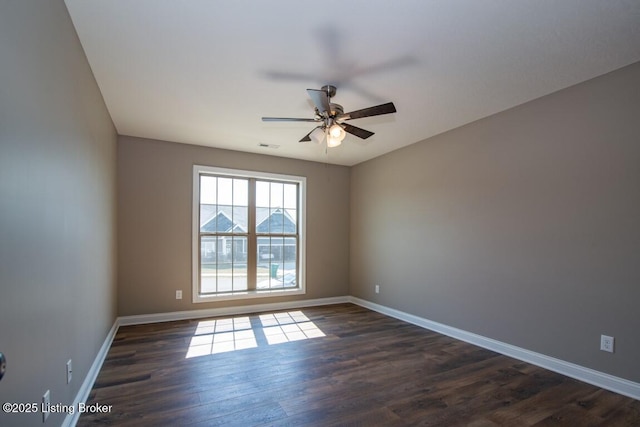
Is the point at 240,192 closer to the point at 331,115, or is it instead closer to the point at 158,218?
the point at 158,218

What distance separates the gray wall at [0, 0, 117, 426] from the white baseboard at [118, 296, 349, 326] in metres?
1.74

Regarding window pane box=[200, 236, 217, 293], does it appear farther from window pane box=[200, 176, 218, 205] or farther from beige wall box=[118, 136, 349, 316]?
window pane box=[200, 176, 218, 205]

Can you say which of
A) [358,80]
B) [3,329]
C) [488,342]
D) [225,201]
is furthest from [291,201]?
[3,329]

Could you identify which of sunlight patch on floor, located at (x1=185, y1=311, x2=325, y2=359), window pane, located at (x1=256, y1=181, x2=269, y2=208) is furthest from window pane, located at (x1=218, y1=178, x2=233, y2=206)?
sunlight patch on floor, located at (x1=185, y1=311, x2=325, y2=359)

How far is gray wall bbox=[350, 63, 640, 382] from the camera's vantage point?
8.46 ft

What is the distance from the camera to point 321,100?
2523 mm

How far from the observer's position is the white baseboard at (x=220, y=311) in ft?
14.2

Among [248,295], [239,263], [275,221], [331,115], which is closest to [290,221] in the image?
[275,221]

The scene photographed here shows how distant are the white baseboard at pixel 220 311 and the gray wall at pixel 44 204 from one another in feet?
5.72

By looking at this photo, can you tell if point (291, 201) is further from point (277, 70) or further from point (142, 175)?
point (277, 70)

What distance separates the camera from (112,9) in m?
1.96

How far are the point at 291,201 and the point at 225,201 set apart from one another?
1.18m

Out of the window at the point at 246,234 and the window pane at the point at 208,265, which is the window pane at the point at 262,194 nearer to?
the window at the point at 246,234

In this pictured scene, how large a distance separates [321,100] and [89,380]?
296cm
